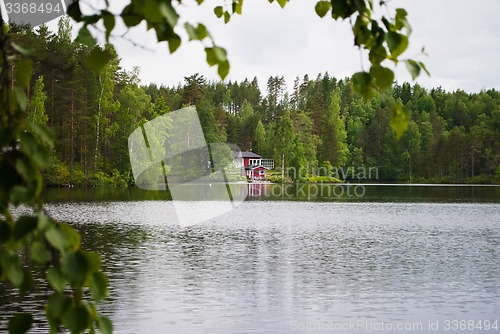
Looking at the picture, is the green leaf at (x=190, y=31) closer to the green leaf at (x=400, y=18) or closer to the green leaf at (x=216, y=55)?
the green leaf at (x=216, y=55)

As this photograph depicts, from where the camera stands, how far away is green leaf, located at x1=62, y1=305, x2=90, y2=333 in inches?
41.0

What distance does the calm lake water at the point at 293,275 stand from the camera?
12.3m

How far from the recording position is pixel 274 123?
119 meters

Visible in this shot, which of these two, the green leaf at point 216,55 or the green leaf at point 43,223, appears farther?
the green leaf at point 216,55

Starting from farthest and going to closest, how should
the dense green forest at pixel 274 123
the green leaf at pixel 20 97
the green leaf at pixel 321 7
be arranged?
the dense green forest at pixel 274 123
the green leaf at pixel 321 7
the green leaf at pixel 20 97

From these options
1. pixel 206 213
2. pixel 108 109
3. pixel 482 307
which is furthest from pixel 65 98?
pixel 482 307

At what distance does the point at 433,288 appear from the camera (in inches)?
608

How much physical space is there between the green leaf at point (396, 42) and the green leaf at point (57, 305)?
74 centimetres

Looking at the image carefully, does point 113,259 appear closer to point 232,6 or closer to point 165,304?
point 165,304

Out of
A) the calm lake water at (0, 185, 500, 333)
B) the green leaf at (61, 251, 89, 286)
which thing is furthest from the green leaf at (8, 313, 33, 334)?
the calm lake water at (0, 185, 500, 333)

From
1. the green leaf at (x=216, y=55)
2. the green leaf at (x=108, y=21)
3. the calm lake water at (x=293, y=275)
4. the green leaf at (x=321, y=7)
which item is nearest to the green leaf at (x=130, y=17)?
the green leaf at (x=108, y=21)

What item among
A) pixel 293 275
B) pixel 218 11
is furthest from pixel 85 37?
pixel 293 275

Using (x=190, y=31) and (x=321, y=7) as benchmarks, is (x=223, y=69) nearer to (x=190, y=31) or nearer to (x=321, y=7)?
(x=190, y=31)

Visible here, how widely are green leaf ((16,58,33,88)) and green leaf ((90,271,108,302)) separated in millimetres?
346
